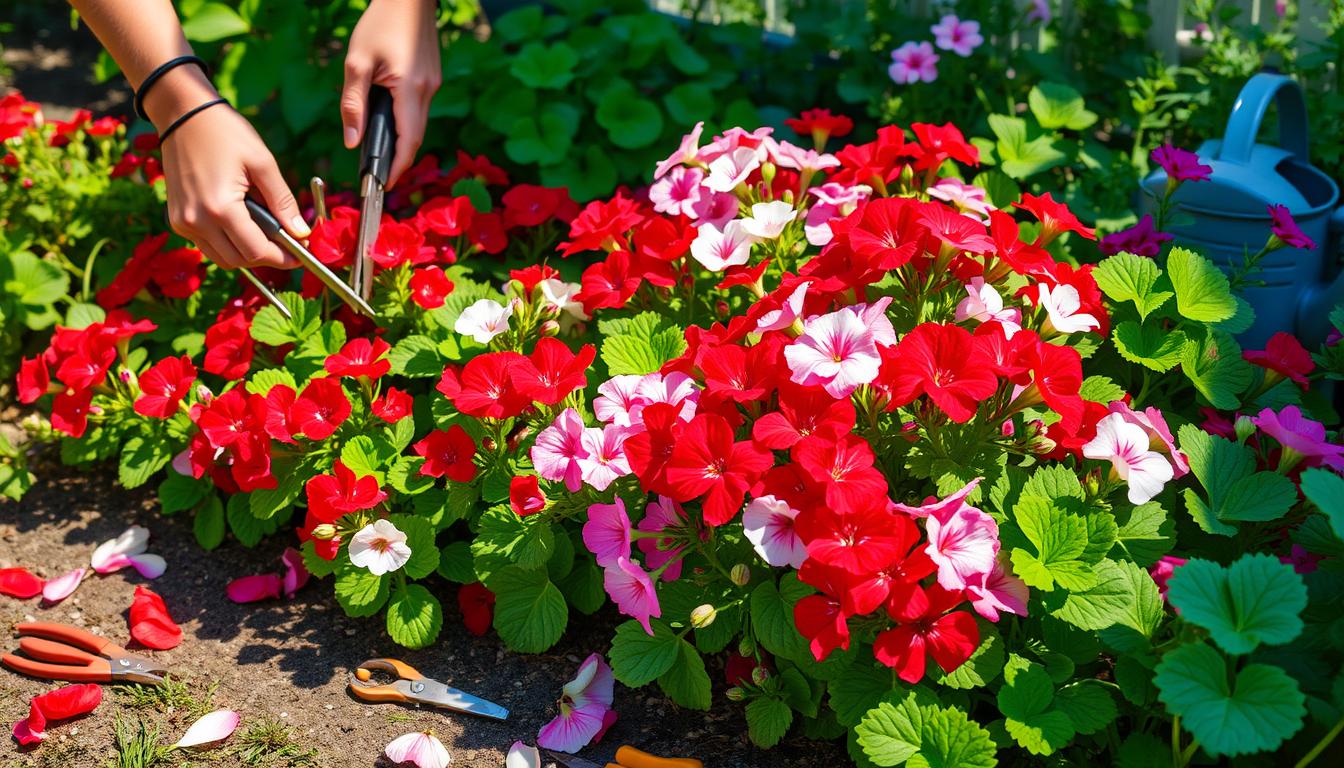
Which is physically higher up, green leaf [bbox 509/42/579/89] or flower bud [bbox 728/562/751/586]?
green leaf [bbox 509/42/579/89]

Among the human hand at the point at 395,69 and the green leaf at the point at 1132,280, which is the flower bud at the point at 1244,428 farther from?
the human hand at the point at 395,69

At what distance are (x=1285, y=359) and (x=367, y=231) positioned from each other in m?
1.67

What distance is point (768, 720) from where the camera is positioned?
1.72m

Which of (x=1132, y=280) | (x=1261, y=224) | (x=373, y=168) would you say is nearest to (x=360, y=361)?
(x=373, y=168)

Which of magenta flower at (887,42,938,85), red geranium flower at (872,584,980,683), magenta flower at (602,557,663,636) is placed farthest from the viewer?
magenta flower at (887,42,938,85)

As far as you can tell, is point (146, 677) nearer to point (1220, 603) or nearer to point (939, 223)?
point (939, 223)

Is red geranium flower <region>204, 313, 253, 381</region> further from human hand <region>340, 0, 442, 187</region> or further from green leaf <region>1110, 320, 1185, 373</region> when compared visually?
green leaf <region>1110, 320, 1185, 373</region>

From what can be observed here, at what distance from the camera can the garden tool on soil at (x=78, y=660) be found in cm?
198

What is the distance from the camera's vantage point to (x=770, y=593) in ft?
5.57

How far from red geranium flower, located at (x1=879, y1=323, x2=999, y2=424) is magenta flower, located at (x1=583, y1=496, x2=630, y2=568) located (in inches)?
17.5

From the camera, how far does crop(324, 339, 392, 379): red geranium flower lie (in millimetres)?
1995

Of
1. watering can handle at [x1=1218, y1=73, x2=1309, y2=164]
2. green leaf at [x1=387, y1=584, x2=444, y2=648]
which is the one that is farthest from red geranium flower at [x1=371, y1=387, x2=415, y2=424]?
watering can handle at [x1=1218, y1=73, x2=1309, y2=164]

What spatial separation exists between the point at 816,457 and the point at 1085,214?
1.44m

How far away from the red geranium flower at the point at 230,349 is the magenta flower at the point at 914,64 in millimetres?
1722
